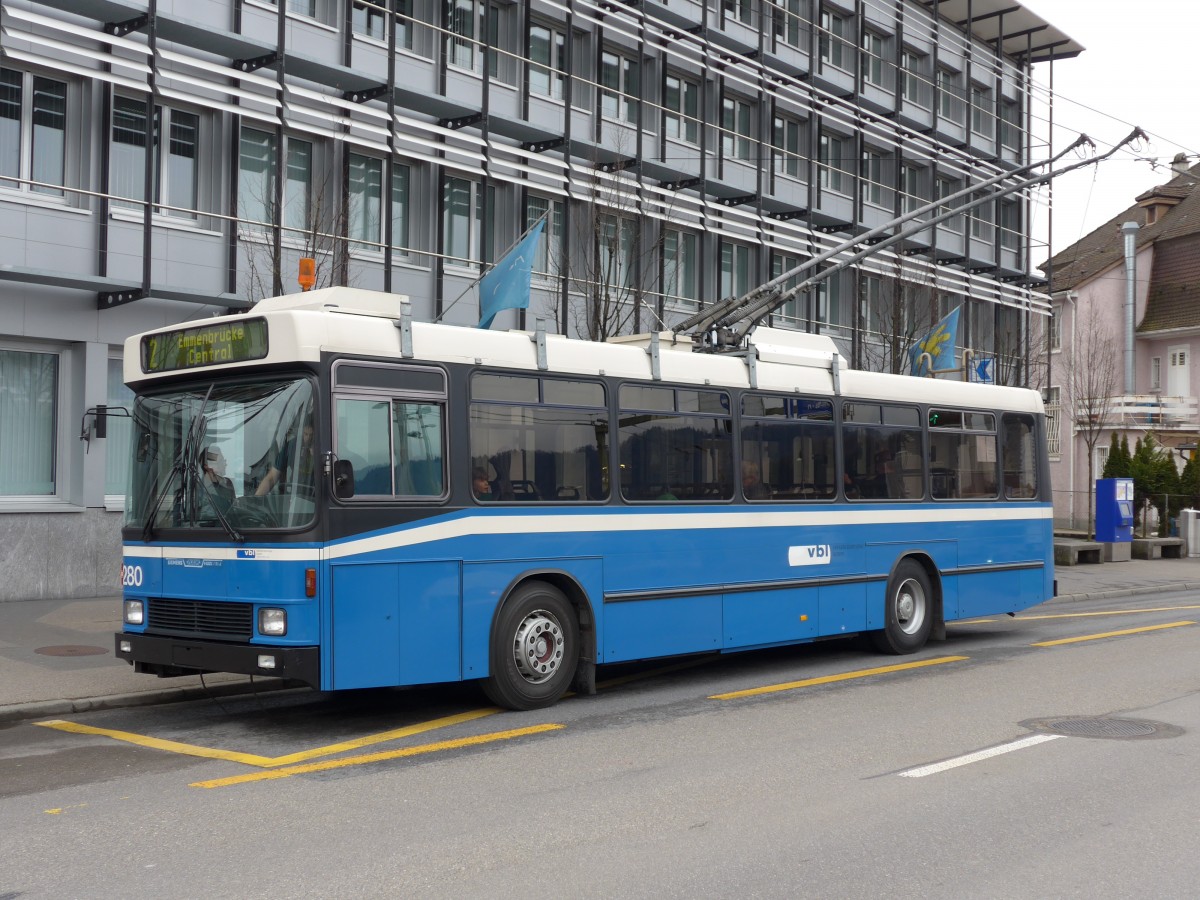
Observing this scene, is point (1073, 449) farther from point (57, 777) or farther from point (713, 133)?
point (57, 777)

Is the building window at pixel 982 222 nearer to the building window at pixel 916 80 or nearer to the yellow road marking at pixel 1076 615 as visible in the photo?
the building window at pixel 916 80

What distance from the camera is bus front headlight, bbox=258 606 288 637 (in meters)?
8.87

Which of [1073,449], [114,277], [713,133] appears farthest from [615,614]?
[1073,449]

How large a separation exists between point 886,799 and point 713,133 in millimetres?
24591

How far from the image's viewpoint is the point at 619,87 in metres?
27.8

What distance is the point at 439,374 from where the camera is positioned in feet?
32.2

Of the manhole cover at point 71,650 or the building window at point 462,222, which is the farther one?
the building window at point 462,222

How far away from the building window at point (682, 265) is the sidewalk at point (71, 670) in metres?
14.2

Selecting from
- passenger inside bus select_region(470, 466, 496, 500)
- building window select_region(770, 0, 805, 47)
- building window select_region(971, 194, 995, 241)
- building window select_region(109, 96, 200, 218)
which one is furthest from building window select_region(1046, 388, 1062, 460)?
passenger inside bus select_region(470, 466, 496, 500)

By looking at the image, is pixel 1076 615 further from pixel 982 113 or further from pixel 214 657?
pixel 982 113

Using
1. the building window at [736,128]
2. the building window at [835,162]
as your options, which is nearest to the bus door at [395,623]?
the building window at [736,128]

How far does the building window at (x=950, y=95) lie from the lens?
39656mm

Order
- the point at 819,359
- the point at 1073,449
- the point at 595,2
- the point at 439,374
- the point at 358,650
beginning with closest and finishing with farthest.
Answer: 1. the point at 358,650
2. the point at 439,374
3. the point at 819,359
4. the point at 595,2
5. the point at 1073,449

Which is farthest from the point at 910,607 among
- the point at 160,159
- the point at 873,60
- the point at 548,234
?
the point at 873,60
